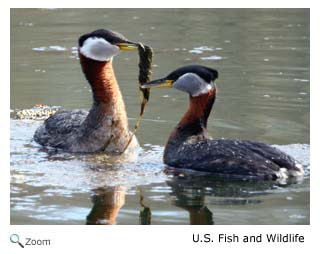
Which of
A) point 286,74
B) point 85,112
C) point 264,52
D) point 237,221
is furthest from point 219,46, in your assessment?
point 237,221

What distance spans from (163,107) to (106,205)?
4.63 meters

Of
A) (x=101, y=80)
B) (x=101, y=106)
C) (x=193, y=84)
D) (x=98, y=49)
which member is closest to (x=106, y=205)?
(x=193, y=84)

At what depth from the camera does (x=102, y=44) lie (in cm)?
1149

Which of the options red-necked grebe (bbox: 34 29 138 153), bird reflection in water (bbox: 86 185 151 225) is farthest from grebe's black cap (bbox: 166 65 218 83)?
bird reflection in water (bbox: 86 185 151 225)

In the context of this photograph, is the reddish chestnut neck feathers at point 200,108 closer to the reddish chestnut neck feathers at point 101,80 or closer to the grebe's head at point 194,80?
the grebe's head at point 194,80

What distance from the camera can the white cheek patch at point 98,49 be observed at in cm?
1149

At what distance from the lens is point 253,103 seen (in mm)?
13898

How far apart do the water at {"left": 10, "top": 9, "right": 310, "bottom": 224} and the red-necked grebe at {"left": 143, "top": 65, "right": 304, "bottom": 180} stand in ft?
0.76

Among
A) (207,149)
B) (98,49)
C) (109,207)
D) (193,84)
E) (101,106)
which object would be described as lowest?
(109,207)

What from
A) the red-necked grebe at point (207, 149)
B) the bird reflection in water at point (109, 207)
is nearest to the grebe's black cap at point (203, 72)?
the red-necked grebe at point (207, 149)

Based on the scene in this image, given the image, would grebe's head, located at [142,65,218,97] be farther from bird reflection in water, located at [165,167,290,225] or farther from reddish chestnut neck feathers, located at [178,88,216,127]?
bird reflection in water, located at [165,167,290,225]

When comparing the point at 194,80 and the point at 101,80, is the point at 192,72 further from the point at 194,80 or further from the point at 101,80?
the point at 101,80
